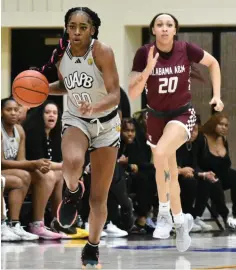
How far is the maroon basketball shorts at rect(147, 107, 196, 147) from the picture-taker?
774 centimetres

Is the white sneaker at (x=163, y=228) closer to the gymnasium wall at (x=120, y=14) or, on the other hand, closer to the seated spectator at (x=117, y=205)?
the seated spectator at (x=117, y=205)

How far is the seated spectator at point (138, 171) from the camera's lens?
36.7 feet

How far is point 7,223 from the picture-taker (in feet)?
32.7

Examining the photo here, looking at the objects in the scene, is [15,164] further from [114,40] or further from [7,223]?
[114,40]

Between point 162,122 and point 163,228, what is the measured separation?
101cm

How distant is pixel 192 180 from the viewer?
37.4 feet

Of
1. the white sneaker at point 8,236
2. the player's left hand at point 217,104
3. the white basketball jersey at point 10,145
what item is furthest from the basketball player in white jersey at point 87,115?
the white basketball jersey at point 10,145

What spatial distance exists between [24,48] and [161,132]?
6660mm

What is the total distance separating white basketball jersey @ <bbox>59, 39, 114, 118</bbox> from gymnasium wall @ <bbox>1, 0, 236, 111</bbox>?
22.9 feet

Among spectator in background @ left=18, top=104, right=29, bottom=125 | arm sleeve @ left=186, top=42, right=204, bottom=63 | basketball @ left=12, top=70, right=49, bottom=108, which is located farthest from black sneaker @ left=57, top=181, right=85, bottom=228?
spectator in background @ left=18, top=104, right=29, bottom=125

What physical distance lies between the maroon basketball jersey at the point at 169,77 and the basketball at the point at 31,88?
4.85 ft

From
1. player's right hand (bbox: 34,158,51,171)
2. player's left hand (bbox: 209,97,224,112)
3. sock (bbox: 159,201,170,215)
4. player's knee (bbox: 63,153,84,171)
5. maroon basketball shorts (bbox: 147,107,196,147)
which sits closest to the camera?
player's knee (bbox: 63,153,84,171)

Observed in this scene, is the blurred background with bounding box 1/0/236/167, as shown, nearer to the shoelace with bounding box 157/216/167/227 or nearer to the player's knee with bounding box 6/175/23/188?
the player's knee with bounding box 6/175/23/188

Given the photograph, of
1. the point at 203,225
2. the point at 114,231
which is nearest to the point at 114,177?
the point at 114,231
